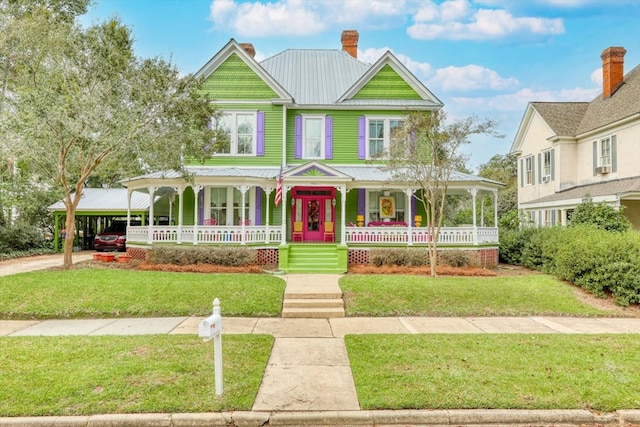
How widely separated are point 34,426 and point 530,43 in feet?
86.4

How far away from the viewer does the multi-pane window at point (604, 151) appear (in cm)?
1689

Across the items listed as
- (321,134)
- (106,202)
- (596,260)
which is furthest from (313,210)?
(106,202)

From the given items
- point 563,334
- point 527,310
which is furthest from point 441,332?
point 527,310

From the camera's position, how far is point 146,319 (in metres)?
8.01

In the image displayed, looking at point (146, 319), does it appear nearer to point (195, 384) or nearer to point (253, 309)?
point (253, 309)

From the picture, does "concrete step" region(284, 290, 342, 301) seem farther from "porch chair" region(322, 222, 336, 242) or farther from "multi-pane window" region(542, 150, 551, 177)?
"multi-pane window" region(542, 150, 551, 177)

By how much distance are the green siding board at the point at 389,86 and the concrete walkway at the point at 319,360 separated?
10.6 metres

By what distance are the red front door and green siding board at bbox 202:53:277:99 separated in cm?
479

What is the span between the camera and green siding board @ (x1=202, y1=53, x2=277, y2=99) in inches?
651

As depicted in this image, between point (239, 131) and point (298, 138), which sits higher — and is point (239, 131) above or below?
above

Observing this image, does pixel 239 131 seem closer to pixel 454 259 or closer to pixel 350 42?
pixel 350 42

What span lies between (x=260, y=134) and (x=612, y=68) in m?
18.4

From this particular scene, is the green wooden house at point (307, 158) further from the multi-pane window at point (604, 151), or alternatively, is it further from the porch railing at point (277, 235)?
the multi-pane window at point (604, 151)

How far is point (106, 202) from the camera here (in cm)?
2155
